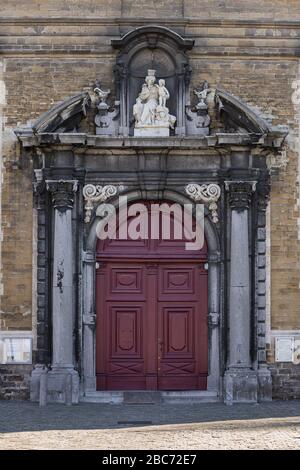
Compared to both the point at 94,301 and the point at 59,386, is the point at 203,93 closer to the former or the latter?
the point at 94,301

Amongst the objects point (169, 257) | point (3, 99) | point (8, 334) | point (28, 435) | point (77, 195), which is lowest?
point (28, 435)

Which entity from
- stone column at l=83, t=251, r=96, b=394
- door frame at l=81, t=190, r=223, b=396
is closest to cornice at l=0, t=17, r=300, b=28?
door frame at l=81, t=190, r=223, b=396

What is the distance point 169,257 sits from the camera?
14.4m

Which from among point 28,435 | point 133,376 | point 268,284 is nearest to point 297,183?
point 268,284

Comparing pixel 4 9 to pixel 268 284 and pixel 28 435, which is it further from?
pixel 28 435

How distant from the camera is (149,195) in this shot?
47.0ft

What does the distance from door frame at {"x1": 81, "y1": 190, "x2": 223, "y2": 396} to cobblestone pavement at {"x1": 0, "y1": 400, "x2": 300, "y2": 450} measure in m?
0.61

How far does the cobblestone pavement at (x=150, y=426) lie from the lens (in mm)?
10234

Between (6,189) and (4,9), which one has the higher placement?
(4,9)

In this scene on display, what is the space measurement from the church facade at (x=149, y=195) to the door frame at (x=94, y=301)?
22 millimetres

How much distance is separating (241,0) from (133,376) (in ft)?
20.1

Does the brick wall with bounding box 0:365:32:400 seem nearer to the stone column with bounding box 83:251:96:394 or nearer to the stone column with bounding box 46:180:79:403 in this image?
the stone column with bounding box 46:180:79:403

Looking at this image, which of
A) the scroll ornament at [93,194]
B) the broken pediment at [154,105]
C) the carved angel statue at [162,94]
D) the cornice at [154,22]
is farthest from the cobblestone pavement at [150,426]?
the cornice at [154,22]

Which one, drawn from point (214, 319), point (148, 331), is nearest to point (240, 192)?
point (214, 319)
